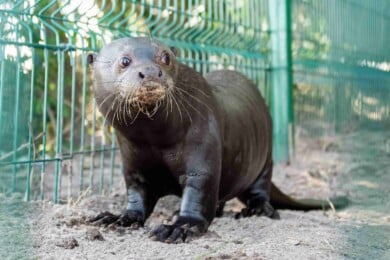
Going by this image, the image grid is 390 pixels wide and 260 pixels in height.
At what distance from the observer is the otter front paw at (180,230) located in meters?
3.76

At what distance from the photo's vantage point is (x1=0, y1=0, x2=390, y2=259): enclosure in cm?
612

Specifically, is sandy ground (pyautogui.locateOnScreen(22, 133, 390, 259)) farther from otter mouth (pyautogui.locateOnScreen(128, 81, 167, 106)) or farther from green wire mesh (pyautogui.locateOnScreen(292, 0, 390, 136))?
green wire mesh (pyautogui.locateOnScreen(292, 0, 390, 136))

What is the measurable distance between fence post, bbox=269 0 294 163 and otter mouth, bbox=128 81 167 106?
468 cm

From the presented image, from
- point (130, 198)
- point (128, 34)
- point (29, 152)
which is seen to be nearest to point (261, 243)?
point (130, 198)

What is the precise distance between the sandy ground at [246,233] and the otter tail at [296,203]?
9 centimetres

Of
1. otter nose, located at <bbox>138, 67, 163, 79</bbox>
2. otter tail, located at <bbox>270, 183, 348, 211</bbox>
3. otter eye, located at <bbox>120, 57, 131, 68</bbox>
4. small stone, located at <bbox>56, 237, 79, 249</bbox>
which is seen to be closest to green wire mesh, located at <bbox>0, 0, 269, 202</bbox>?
otter eye, located at <bbox>120, 57, 131, 68</bbox>

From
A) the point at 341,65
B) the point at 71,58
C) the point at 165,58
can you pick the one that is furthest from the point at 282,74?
the point at 165,58

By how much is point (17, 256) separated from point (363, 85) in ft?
18.2

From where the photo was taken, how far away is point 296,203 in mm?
5660

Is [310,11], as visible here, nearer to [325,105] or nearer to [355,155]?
[325,105]

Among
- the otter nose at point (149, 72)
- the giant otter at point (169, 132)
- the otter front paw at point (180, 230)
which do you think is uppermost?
the otter nose at point (149, 72)

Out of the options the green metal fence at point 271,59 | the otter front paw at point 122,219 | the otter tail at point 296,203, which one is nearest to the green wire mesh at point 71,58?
the green metal fence at point 271,59

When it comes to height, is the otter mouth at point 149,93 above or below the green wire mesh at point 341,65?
below

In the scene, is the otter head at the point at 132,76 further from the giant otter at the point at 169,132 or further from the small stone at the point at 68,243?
the small stone at the point at 68,243
